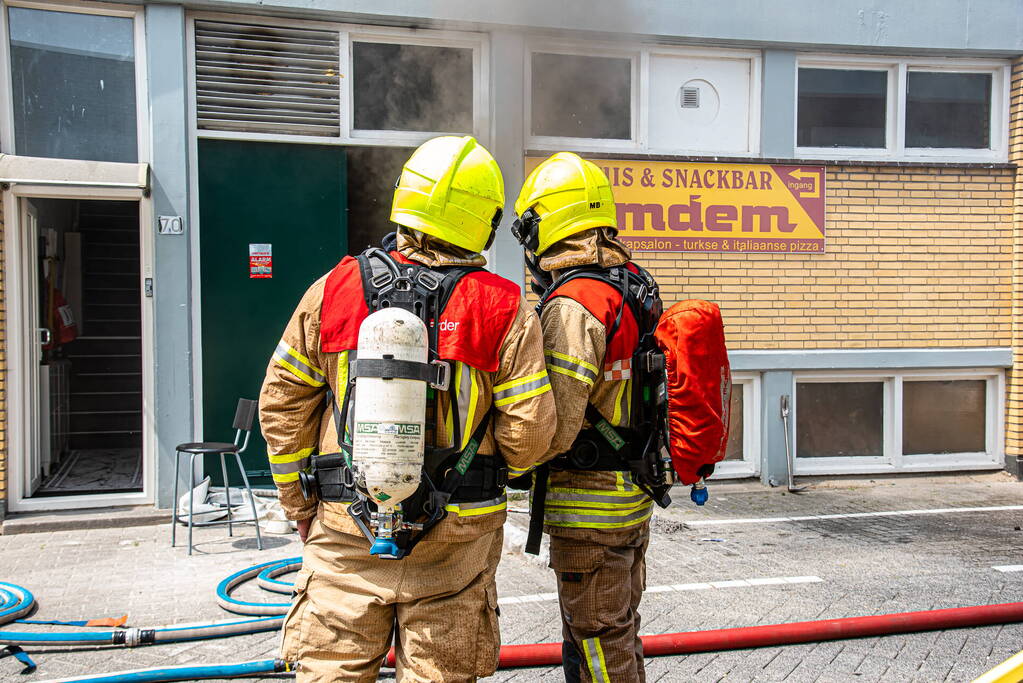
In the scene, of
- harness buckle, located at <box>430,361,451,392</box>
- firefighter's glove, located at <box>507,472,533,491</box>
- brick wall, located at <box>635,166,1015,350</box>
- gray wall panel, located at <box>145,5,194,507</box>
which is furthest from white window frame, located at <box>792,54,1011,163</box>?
harness buckle, located at <box>430,361,451,392</box>

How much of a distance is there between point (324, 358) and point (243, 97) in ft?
17.0

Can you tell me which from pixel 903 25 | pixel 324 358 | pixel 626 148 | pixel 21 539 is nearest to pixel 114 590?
pixel 21 539

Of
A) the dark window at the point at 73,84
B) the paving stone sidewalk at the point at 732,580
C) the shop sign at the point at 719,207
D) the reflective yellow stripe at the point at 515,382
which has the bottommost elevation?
the paving stone sidewalk at the point at 732,580

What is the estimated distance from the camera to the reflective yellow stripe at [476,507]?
96.5 inches

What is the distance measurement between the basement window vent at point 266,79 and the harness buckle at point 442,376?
5.30 metres

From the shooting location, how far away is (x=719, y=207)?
25.6ft

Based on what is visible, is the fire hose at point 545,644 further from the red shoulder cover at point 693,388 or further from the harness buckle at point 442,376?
the harness buckle at point 442,376

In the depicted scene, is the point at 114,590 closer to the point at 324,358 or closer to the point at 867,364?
the point at 324,358

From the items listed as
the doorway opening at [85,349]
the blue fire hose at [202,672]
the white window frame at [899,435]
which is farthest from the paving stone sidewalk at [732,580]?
the doorway opening at [85,349]

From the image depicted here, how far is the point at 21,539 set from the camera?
6121 millimetres

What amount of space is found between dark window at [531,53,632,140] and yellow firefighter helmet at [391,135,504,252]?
515 centimetres

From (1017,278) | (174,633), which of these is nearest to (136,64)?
(174,633)

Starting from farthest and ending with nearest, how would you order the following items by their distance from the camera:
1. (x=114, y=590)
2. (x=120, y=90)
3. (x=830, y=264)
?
(x=830, y=264) → (x=120, y=90) → (x=114, y=590)

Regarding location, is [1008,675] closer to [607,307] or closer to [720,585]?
[607,307]
